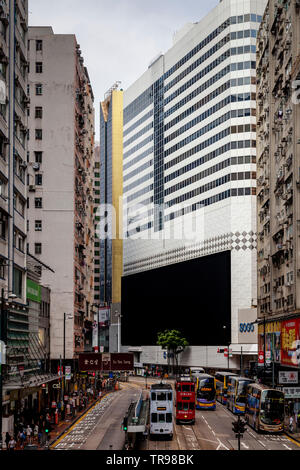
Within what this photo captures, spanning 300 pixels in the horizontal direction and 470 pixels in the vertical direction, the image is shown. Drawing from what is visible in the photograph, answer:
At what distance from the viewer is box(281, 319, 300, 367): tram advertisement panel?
66.2 metres

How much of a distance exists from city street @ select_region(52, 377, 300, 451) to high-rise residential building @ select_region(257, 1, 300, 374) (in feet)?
33.2

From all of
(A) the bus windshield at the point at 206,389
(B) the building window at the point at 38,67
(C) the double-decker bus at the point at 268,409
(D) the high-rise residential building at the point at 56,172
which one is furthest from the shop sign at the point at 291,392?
(B) the building window at the point at 38,67

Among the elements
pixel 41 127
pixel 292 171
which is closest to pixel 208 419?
pixel 292 171

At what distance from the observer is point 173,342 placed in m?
152

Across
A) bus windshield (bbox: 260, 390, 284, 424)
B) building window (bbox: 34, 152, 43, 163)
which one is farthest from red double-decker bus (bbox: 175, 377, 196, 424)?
building window (bbox: 34, 152, 43, 163)

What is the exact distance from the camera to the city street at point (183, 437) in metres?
49.5

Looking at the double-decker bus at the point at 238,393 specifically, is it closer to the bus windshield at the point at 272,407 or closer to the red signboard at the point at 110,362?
the red signboard at the point at 110,362

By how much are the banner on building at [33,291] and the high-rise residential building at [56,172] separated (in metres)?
17.6

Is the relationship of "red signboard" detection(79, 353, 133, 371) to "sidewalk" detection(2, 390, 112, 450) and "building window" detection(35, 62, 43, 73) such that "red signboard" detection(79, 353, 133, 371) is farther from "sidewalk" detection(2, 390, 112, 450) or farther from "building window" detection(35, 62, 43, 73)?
"building window" detection(35, 62, 43, 73)

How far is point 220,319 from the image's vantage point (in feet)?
459

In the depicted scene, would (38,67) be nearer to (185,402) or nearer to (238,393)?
(238,393)

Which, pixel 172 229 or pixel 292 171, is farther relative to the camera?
pixel 172 229
